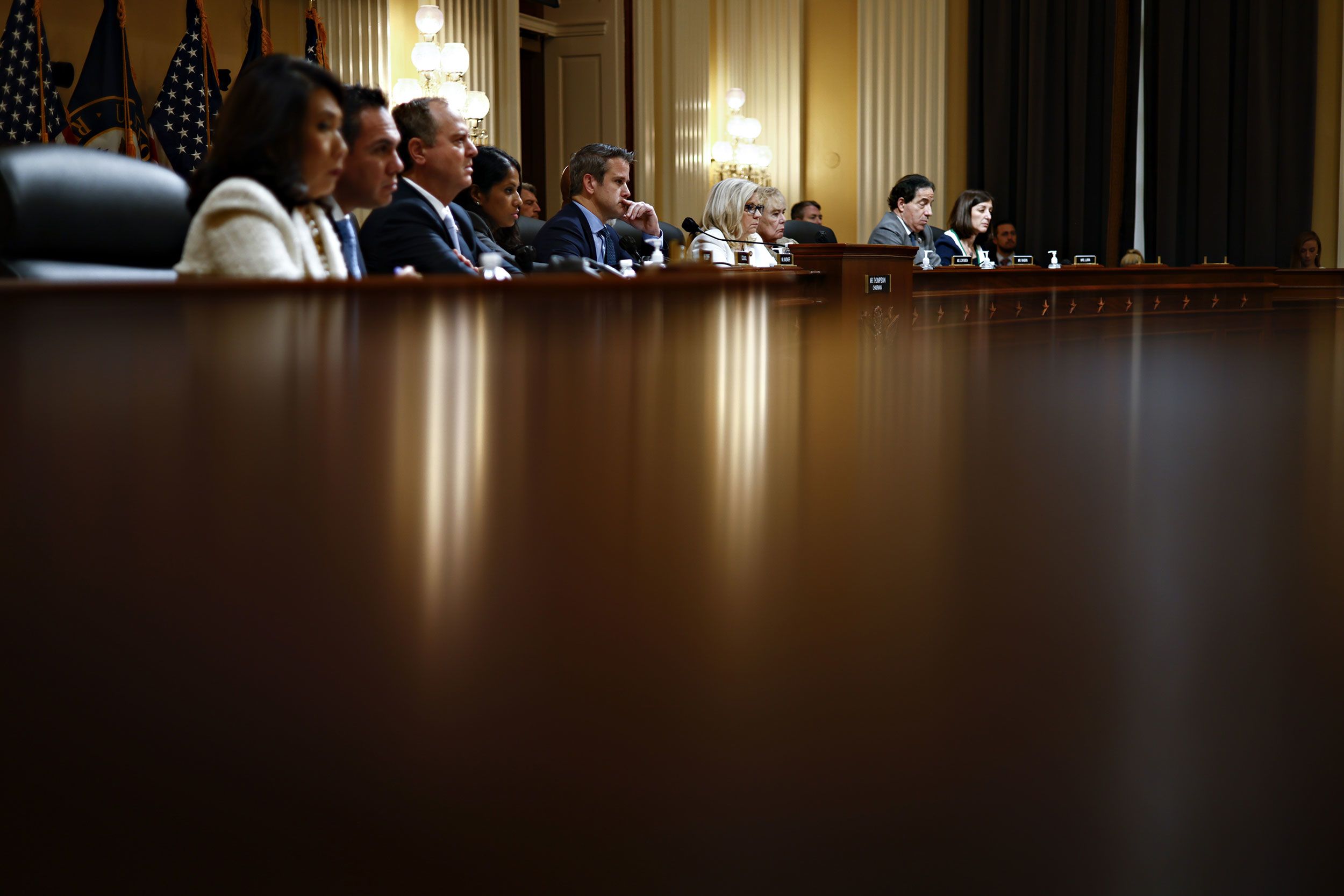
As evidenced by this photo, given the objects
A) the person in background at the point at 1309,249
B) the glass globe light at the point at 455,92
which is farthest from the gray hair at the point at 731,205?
the person in background at the point at 1309,249

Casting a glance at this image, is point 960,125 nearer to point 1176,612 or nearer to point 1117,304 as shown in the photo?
point 1117,304

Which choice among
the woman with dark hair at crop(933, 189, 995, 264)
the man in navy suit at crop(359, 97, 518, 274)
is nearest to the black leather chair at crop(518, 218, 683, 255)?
the man in navy suit at crop(359, 97, 518, 274)

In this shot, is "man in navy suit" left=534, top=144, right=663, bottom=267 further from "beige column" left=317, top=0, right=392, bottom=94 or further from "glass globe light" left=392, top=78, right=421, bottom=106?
"beige column" left=317, top=0, right=392, bottom=94

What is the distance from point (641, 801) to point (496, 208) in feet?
9.71

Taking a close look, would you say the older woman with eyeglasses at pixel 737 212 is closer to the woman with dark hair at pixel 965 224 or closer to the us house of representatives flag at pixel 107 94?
the woman with dark hair at pixel 965 224

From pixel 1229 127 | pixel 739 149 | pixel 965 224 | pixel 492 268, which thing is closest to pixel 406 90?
pixel 739 149

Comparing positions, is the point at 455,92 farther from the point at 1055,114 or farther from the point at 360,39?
the point at 1055,114

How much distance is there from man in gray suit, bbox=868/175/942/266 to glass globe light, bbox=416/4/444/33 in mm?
2506

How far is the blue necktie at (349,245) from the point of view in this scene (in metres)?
2.38

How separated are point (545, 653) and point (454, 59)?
558cm

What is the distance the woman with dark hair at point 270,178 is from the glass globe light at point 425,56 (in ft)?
13.9

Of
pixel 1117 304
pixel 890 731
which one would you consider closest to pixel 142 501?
pixel 890 731

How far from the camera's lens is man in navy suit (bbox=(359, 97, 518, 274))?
2873 mm

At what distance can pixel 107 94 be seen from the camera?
16.7 ft
